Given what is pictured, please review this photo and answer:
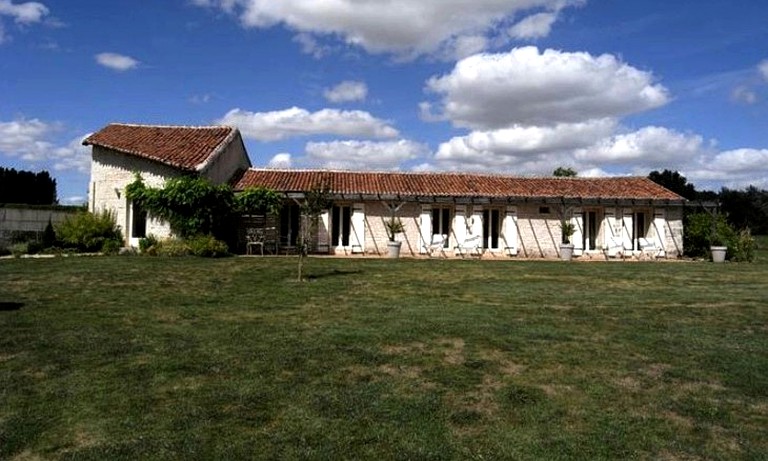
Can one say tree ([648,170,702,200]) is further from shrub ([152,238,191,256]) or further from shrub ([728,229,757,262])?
shrub ([152,238,191,256])

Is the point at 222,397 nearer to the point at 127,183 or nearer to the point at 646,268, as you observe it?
the point at 646,268

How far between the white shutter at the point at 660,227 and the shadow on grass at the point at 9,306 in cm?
2176

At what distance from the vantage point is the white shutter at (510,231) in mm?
23172

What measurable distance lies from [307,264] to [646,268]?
9831mm

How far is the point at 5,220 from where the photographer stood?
20500 mm

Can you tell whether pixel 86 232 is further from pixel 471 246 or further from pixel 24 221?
pixel 471 246

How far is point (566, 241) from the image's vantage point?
75.6ft

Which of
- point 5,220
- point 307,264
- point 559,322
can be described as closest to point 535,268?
point 307,264

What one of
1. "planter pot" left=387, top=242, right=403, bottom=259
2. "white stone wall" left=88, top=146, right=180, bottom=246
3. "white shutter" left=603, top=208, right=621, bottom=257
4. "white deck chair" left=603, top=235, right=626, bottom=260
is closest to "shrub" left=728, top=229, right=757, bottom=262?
"white deck chair" left=603, top=235, right=626, bottom=260

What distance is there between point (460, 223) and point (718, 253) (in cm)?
913

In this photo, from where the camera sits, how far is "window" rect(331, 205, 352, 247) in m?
22.7

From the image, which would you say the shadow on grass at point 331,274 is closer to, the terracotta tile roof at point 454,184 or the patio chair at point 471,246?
the terracotta tile roof at point 454,184

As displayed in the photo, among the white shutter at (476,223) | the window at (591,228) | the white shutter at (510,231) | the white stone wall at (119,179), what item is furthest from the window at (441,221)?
the white stone wall at (119,179)

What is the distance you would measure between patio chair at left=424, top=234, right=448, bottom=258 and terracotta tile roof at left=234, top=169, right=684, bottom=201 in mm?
1598
